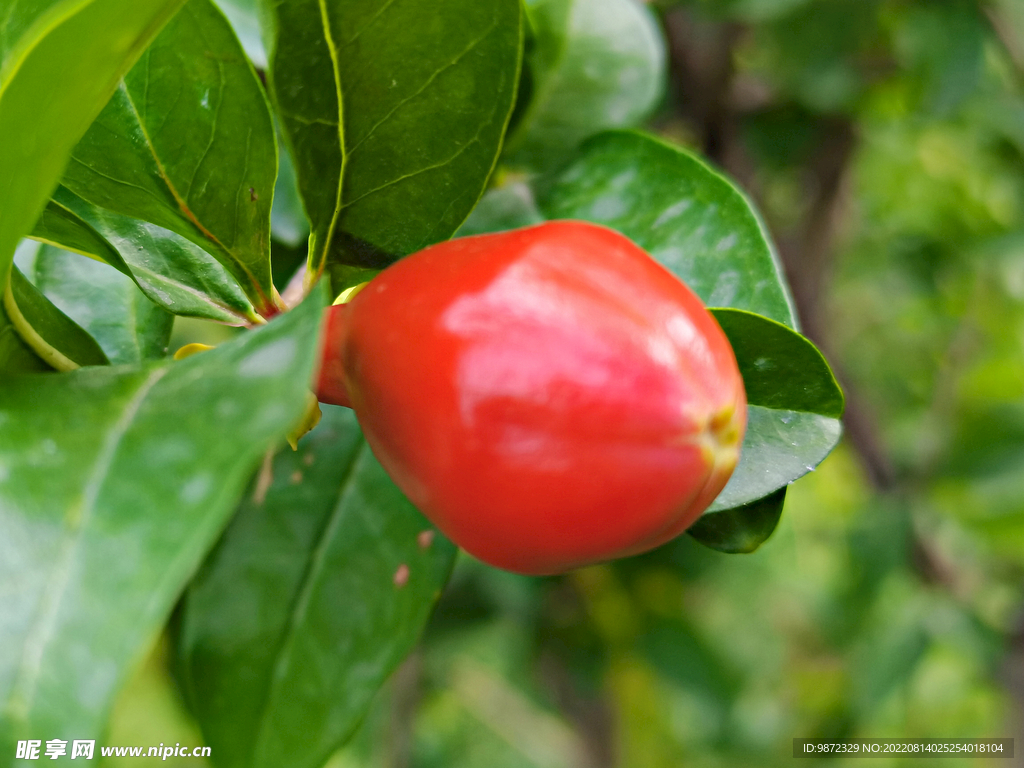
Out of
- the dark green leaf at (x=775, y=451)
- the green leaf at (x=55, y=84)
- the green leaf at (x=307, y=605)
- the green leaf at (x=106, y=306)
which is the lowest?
the green leaf at (x=307, y=605)

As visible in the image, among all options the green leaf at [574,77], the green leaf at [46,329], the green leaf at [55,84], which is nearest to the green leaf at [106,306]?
the green leaf at [46,329]

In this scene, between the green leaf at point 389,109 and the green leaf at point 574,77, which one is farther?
the green leaf at point 574,77

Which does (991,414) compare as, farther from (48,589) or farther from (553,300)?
(48,589)

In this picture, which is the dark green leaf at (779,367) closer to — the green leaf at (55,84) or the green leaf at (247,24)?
the green leaf at (55,84)

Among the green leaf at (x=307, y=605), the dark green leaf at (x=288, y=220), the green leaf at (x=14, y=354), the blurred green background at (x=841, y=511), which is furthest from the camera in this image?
the blurred green background at (x=841, y=511)

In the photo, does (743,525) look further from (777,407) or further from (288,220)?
(288,220)

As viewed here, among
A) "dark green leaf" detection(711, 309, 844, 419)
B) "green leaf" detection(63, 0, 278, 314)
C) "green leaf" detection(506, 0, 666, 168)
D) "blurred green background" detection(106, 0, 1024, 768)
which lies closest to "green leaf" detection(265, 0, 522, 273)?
"green leaf" detection(63, 0, 278, 314)

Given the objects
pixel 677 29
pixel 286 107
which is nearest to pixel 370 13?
pixel 286 107

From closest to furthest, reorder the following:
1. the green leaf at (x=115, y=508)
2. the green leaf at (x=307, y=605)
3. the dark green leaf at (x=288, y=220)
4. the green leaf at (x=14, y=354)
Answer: the green leaf at (x=115, y=508), the green leaf at (x=14, y=354), the green leaf at (x=307, y=605), the dark green leaf at (x=288, y=220)
